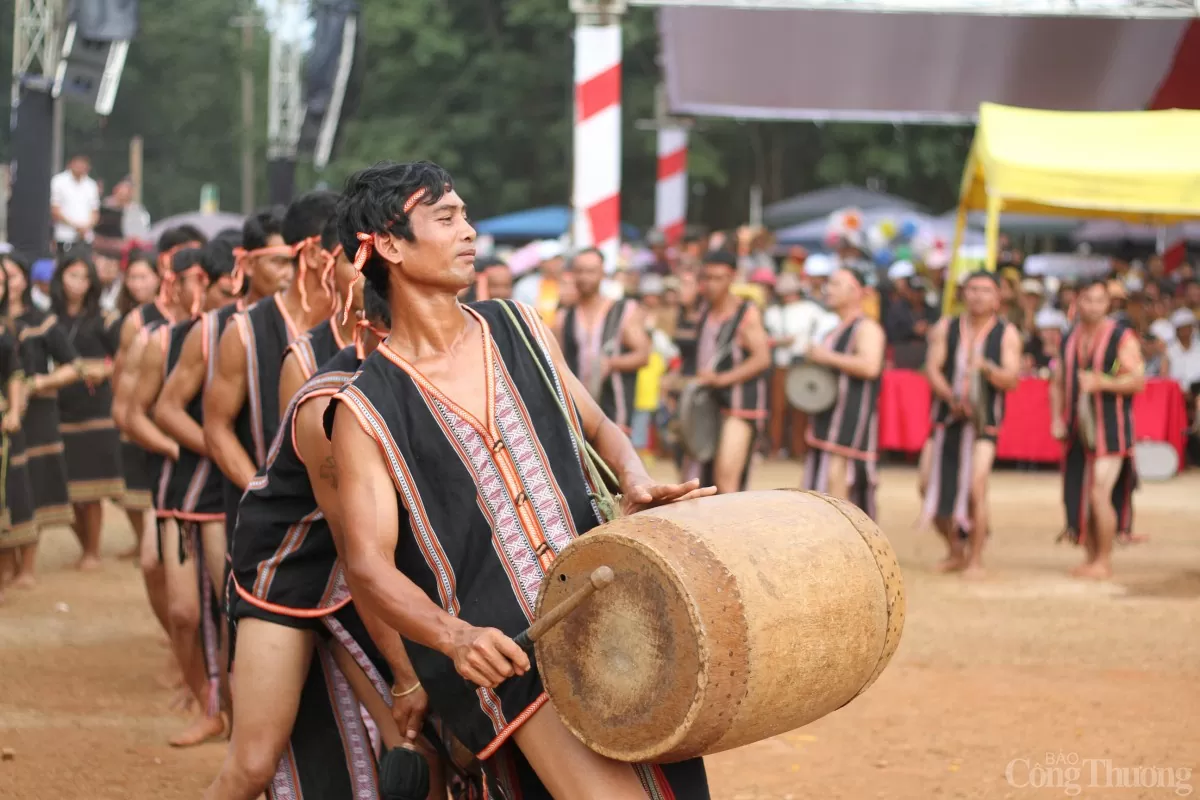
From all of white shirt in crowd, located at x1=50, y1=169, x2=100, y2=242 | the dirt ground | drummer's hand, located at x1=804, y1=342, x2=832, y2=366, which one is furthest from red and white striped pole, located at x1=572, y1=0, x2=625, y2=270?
white shirt in crowd, located at x1=50, y1=169, x2=100, y2=242

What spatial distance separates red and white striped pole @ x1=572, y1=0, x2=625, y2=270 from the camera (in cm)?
1168

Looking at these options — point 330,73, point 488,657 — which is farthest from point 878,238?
point 488,657

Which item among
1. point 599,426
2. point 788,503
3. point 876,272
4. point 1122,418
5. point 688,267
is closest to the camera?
point 788,503

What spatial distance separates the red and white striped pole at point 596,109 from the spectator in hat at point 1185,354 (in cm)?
802

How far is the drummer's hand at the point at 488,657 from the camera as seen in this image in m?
3.22

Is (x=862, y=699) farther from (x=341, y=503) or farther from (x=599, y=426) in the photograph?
(x=341, y=503)

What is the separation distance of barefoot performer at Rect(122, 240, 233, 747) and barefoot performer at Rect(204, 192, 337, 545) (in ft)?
2.65

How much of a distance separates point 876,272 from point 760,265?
1.56 meters

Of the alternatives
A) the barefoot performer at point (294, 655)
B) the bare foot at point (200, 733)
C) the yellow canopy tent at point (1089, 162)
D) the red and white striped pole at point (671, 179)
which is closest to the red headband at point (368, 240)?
the barefoot performer at point (294, 655)

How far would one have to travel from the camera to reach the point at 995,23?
1864 cm

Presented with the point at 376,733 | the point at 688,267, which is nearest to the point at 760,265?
the point at 688,267

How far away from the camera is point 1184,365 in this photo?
56.5ft

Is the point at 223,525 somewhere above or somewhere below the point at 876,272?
above

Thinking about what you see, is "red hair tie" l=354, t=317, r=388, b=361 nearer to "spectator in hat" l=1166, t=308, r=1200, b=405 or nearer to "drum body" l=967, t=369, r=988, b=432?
"drum body" l=967, t=369, r=988, b=432
